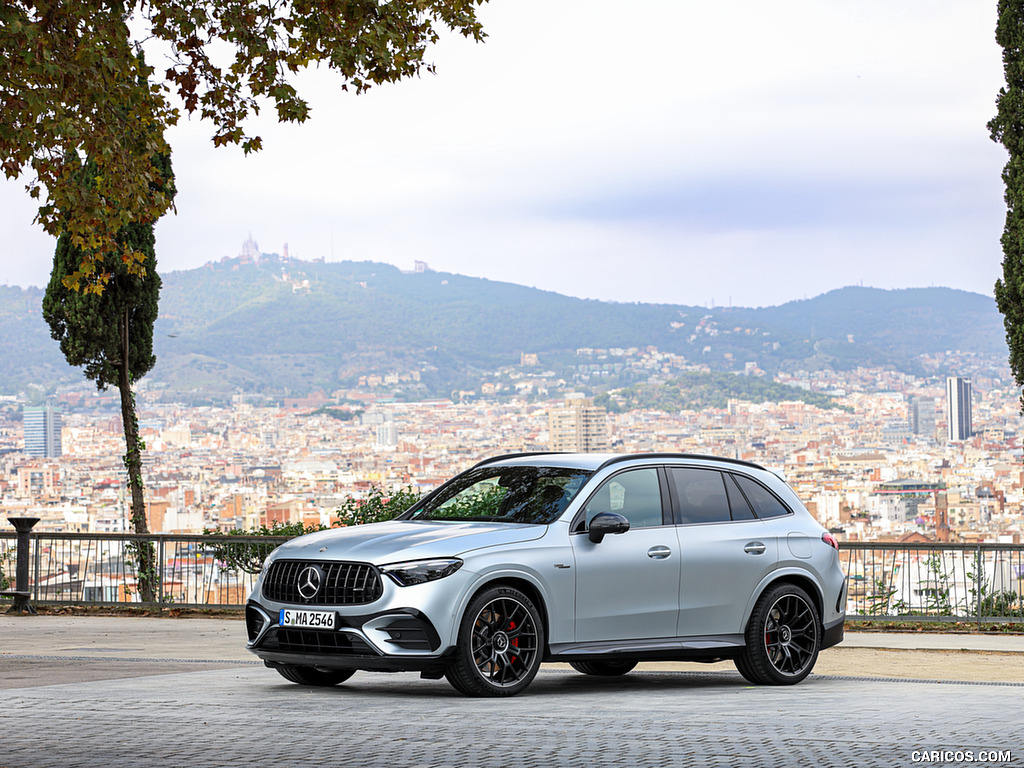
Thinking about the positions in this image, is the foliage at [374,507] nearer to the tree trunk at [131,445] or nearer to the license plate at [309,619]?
the tree trunk at [131,445]

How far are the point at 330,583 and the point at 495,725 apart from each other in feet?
7.02

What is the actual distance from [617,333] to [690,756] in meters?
115

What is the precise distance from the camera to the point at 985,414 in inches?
3671

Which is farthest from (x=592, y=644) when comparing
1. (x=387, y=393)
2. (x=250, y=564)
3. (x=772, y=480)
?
(x=387, y=393)

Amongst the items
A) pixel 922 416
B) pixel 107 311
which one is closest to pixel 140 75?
pixel 107 311

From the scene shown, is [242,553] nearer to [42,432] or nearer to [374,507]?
[374,507]

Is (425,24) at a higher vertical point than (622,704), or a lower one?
higher

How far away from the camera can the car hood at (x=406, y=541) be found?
961 cm

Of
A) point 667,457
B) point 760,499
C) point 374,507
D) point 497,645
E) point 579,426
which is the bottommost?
point 497,645

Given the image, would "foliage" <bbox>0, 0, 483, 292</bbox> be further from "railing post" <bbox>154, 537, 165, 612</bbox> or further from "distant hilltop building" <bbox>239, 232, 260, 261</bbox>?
"distant hilltop building" <bbox>239, 232, 260, 261</bbox>

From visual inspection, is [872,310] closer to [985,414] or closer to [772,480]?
[985,414]

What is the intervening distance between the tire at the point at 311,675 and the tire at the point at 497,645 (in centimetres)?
136

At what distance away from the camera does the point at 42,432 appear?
84.3m

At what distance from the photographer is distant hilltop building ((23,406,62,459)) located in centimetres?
8114
